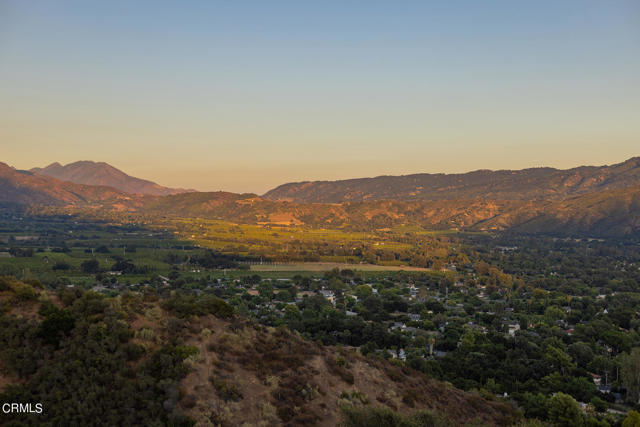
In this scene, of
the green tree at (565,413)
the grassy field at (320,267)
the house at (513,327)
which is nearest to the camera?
the green tree at (565,413)

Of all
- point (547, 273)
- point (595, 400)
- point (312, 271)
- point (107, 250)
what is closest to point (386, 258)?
point (312, 271)

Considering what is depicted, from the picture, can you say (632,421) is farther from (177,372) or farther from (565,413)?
(177,372)

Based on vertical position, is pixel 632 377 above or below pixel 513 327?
above

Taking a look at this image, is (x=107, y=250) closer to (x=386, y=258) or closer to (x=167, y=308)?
(x=386, y=258)

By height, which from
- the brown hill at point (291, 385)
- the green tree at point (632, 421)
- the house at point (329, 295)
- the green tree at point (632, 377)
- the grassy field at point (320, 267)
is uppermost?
the brown hill at point (291, 385)

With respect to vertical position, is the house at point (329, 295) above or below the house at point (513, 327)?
above

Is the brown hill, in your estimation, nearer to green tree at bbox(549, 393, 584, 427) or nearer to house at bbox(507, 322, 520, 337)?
green tree at bbox(549, 393, 584, 427)

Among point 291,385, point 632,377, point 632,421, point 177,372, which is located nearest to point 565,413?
point 632,421

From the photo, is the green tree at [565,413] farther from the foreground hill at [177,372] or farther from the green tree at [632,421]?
the foreground hill at [177,372]

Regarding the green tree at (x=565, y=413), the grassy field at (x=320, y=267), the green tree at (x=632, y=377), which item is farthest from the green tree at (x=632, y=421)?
the grassy field at (x=320, y=267)
